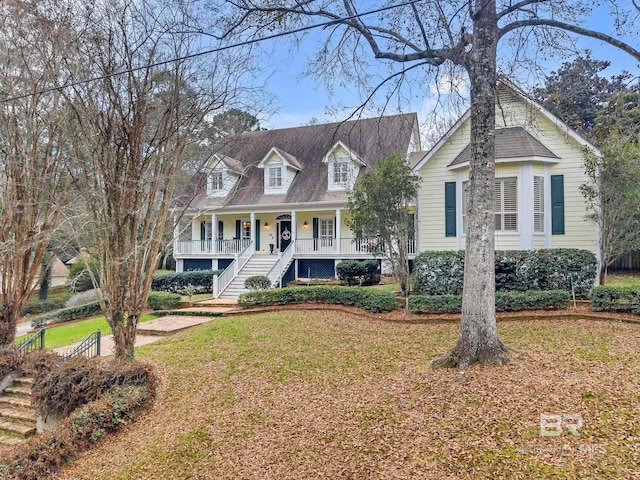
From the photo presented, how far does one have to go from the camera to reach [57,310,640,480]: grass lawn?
3.71 meters

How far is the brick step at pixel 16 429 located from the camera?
6531 mm

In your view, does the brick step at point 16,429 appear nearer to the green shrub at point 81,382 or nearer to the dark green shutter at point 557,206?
the green shrub at point 81,382

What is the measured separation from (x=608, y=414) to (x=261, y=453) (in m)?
3.90

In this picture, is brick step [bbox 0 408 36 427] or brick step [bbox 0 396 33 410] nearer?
brick step [bbox 0 408 36 427]

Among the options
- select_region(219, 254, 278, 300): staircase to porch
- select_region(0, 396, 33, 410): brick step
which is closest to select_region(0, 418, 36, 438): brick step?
select_region(0, 396, 33, 410): brick step

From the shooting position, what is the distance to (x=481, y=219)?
6.04 m

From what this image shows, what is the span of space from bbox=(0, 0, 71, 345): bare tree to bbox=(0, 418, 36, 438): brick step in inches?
96.8

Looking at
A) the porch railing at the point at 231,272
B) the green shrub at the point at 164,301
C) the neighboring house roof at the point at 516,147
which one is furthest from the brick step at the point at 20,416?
the neighboring house roof at the point at 516,147

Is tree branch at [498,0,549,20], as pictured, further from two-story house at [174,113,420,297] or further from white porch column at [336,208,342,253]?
white porch column at [336,208,342,253]

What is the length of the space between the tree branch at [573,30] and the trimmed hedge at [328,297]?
6837 millimetres

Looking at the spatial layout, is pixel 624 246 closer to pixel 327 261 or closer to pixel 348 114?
pixel 348 114

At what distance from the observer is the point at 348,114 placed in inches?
332

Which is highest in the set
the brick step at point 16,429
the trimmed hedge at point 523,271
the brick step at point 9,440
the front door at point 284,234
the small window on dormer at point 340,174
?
the small window on dormer at point 340,174

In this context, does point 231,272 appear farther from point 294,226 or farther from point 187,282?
point 294,226
